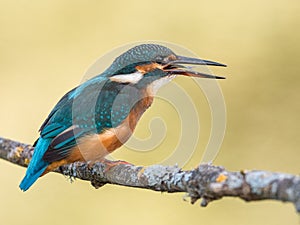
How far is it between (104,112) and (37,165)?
1.46 feet

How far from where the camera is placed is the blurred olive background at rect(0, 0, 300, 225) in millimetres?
5289

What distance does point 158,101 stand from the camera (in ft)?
17.5

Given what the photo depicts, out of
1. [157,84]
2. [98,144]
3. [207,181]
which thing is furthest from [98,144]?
[207,181]

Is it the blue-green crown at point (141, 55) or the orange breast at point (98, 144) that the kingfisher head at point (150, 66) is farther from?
the orange breast at point (98, 144)

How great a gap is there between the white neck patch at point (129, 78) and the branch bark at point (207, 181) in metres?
0.49

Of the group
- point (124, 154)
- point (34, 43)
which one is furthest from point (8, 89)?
point (124, 154)

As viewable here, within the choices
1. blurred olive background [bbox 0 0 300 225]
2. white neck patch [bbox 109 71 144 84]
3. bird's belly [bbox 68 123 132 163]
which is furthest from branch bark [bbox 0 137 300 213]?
blurred olive background [bbox 0 0 300 225]

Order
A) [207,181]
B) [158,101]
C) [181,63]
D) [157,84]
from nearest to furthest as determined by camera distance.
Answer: [207,181], [181,63], [157,84], [158,101]

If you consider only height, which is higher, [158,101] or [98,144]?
[158,101]

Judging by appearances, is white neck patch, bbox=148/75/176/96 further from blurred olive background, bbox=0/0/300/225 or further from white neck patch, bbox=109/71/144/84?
blurred olive background, bbox=0/0/300/225

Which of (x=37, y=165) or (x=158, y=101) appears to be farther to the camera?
(x=158, y=101)

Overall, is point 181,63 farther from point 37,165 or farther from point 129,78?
point 37,165

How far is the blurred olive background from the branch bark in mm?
2021

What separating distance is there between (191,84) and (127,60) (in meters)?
2.11
